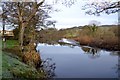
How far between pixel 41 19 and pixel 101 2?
7.67 meters

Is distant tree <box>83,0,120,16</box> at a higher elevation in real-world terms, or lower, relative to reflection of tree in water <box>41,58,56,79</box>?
higher

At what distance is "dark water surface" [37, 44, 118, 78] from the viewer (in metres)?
11.4

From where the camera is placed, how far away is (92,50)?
73.2ft

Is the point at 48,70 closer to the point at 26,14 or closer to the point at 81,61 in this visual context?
the point at 26,14

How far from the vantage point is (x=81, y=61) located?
15875 millimetres

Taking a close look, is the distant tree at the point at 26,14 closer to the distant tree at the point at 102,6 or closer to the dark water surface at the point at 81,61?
the dark water surface at the point at 81,61

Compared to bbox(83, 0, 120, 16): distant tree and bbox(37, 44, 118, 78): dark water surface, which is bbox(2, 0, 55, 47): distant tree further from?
bbox(83, 0, 120, 16): distant tree

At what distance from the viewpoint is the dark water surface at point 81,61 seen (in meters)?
11.4

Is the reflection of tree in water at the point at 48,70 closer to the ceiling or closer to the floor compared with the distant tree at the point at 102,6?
closer to the floor

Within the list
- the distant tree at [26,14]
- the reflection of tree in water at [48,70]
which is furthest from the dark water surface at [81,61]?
the distant tree at [26,14]

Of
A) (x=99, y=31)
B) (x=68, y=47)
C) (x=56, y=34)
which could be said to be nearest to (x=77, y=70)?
(x=56, y=34)

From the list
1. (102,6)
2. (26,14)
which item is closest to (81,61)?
(26,14)

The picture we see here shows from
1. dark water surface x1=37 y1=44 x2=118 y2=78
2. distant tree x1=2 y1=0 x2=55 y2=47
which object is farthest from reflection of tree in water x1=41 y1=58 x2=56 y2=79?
distant tree x1=2 y1=0 x2=55 y2=47

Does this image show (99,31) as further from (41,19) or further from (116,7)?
(116,7)
